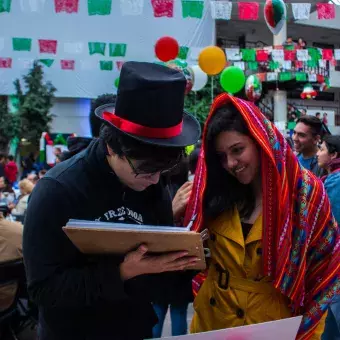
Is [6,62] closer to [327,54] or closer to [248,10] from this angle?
[248,10]

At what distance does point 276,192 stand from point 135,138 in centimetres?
58

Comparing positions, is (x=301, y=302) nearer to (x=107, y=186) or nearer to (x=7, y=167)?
(x=107, y=186)

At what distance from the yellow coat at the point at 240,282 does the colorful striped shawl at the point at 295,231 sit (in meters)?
0.06

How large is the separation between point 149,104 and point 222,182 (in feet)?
2.04

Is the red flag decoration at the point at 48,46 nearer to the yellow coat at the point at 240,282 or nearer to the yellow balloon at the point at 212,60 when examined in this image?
the yellow balloon at the point at 212,60

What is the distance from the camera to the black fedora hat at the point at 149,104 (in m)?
1.16

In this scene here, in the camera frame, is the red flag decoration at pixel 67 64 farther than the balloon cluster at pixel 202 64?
Yes

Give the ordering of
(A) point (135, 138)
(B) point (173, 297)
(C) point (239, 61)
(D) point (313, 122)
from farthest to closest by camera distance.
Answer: (C) point (239, 61)
(D) point (313, 122)
(B) point (173, 297)
(A) point (135, 138)

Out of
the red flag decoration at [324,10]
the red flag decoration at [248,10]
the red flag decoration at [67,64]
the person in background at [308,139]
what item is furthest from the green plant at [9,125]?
the person in background at [308,139]

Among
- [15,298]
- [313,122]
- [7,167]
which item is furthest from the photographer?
[7,167]

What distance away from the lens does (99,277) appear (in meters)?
1.21

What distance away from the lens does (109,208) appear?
4.34ft

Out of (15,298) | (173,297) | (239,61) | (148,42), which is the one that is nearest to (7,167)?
(15,298)

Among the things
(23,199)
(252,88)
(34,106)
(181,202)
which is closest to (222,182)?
(181,202)
